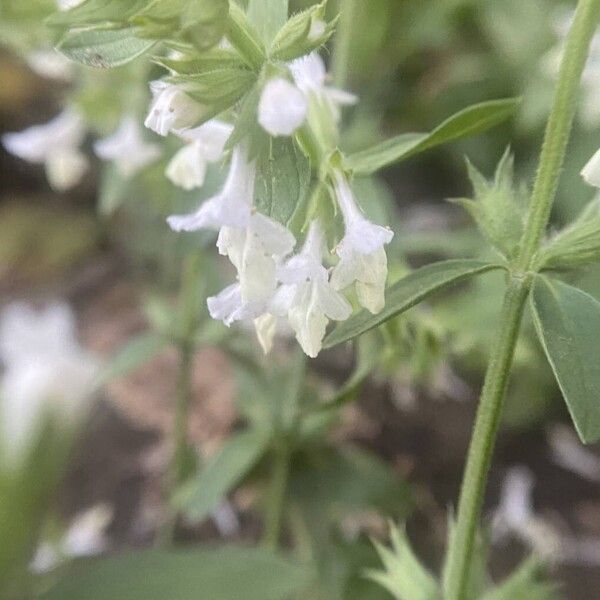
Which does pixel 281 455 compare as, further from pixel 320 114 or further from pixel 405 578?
pixel 320 114

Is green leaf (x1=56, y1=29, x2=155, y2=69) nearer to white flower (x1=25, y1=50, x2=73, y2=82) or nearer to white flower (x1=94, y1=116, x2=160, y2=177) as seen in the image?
white flower (x1=94, y1=116, x2=160, y2=177)

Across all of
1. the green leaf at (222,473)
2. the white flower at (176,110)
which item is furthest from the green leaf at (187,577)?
the white flower at (176,110)

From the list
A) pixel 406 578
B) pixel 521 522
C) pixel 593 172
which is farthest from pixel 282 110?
pixel 521 522

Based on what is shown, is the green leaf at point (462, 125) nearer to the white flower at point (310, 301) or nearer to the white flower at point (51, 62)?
the white flower at point (310, 301)

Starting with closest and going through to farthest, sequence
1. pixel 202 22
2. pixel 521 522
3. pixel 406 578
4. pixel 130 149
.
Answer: pixel 202 22 → pixel 406 578 → pixel 130 149 → pixel 521 522

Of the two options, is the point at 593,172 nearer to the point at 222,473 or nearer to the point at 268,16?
the point at 268,16

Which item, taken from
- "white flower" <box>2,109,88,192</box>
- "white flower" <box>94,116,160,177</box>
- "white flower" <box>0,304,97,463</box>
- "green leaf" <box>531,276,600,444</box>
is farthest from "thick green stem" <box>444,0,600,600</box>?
"white flower" <box>2,109,88,192</box>
